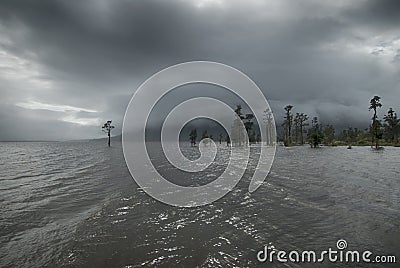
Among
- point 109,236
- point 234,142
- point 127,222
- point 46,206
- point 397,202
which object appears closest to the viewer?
point 109,236

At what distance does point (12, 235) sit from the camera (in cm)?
894

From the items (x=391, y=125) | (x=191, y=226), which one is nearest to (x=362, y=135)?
(x=391, y=125)

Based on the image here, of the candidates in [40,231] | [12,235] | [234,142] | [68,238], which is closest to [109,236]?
[68,238]

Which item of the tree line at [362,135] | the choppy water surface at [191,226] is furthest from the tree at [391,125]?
the choppy water surface at [191,226]

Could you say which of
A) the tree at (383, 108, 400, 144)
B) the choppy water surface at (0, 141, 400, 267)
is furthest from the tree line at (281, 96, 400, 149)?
the choppy water surface at (0, 141, 400, 267)

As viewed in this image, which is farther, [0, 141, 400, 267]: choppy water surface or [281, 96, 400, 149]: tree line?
[281, 96, 400, 149]: tree line

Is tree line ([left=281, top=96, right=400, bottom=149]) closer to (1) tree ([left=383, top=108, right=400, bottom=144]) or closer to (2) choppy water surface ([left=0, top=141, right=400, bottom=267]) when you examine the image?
(1) tree ([left=383, top=108, right=400, bottom=144])

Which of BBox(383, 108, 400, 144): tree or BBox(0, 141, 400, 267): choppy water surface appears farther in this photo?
BBox(383, 108, 400, 144): tree

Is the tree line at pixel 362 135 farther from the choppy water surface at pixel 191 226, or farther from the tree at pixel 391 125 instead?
the choppy water surface at pixel 191 226

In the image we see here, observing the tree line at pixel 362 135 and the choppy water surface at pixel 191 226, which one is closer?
the choppy water surface at pixel 191 226

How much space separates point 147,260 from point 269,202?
767 centimetres

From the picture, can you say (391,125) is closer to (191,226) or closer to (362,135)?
(362,135)

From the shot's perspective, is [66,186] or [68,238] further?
[66,186]

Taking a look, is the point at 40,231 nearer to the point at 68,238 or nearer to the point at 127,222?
the point at 68,238
